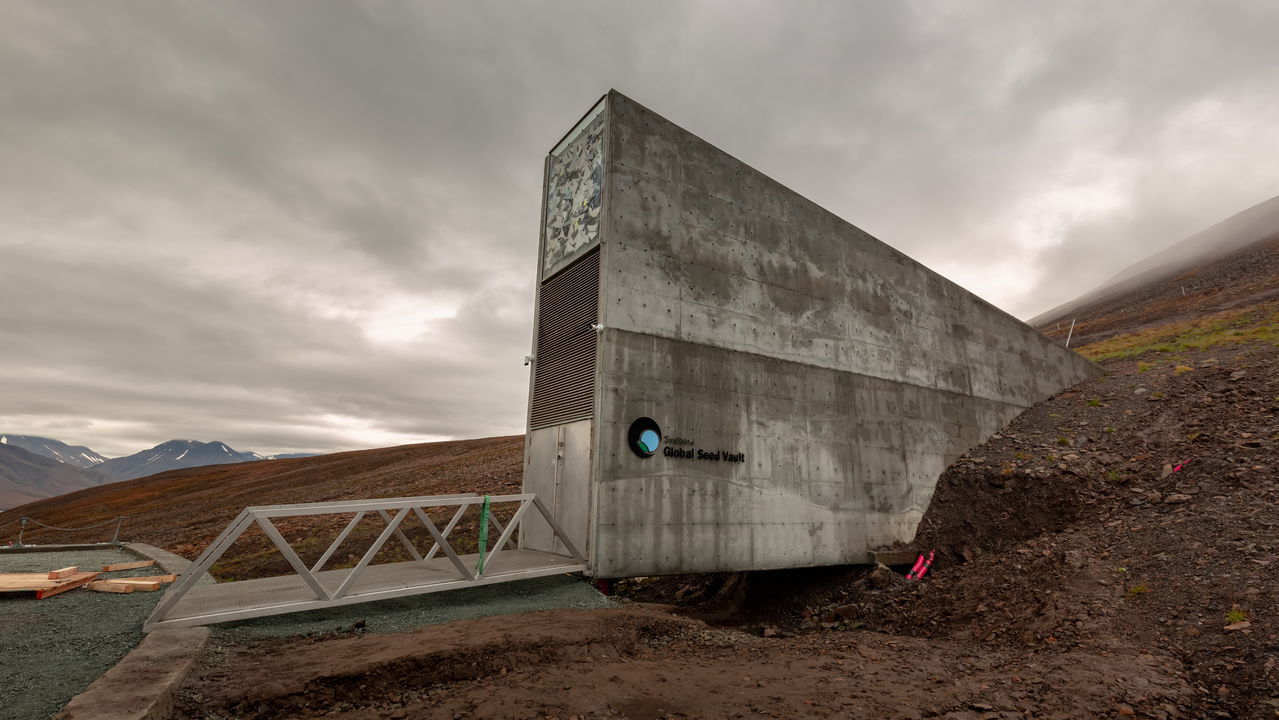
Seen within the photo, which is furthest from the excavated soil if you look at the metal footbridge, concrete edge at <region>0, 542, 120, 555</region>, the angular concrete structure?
concrete edge at <region>0, 542, 120, 555</region>

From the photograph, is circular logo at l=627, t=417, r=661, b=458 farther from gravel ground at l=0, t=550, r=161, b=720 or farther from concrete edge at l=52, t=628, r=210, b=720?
gravel ground at l=0, t=550, r=161, b=720

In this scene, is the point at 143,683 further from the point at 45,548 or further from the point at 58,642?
the point at 45,548

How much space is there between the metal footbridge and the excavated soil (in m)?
0.76

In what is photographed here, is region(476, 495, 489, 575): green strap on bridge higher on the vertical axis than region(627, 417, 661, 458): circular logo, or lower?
lower

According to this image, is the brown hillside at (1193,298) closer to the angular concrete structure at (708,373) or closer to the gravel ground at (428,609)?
the angular concrete structure at (708,373)

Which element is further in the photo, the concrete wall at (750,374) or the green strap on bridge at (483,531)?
the concrete wall at (750,374)

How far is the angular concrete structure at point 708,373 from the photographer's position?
33.7 ft

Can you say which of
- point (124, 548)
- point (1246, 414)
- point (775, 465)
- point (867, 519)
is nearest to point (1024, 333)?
point (1246, 414)

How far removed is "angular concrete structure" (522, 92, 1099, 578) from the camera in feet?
33.7

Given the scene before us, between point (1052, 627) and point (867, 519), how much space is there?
204 inches

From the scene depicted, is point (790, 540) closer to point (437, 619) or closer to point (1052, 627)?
point (1052, 627)

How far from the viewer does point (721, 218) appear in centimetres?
1250

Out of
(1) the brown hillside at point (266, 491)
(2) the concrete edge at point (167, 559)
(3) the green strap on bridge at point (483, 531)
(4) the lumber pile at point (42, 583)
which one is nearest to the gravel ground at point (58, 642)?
(4) the lumber pile at point (42, 583)

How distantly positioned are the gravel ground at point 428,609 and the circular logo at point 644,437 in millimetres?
2504
